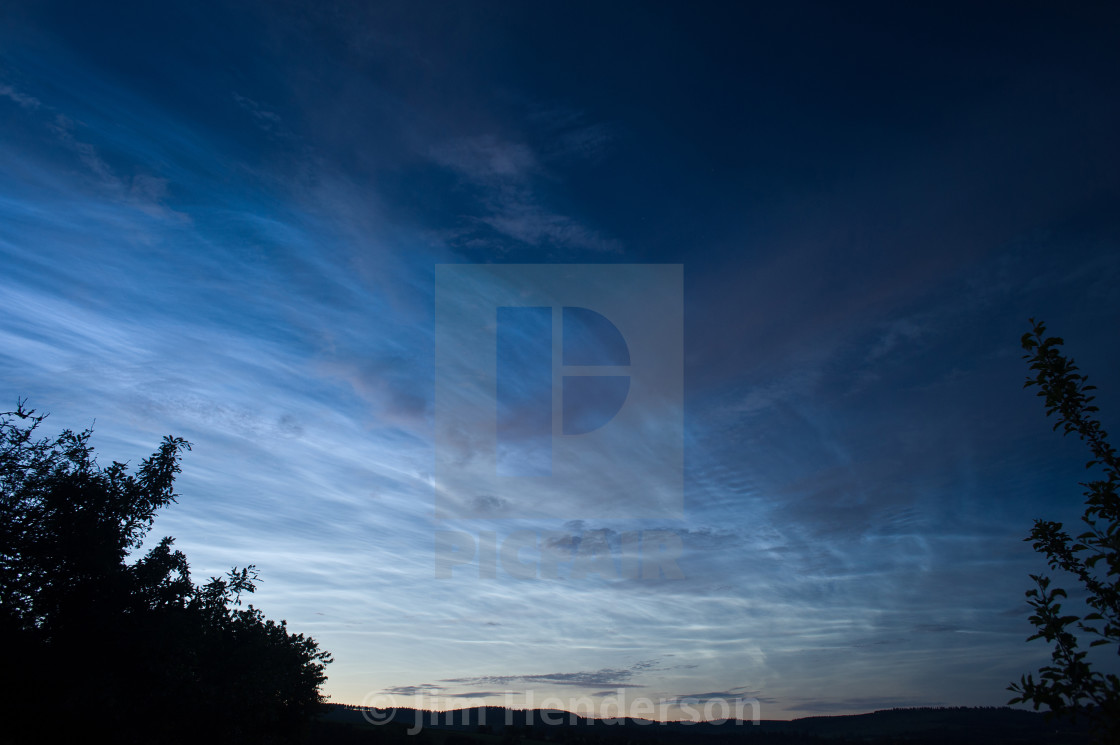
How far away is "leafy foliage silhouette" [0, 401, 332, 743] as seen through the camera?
1914cm

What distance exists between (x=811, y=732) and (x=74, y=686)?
462 feet

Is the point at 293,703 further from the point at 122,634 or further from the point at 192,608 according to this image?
the point at 122,634

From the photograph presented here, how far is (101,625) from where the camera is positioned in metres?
20.4

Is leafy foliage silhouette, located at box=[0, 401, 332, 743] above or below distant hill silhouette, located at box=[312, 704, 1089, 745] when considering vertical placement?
above

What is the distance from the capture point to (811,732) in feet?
408

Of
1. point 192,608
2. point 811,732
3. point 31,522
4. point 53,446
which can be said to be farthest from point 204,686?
point 811,732

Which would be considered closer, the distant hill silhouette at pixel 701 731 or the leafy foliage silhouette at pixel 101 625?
the leafy foliage silhouette at pixel 101 625

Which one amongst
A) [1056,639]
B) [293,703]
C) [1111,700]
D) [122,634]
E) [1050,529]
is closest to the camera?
[1111,700]

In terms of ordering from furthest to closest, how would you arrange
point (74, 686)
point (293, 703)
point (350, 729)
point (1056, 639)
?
point (350, 729), point (293, 703), point (74, 686), point (1056, 639)

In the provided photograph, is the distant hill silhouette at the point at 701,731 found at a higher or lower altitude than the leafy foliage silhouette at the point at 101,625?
lower

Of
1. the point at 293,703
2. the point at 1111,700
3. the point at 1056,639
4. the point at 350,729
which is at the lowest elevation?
the point at 350,729

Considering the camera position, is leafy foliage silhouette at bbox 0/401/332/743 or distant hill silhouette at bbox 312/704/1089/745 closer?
leafy foliage silhouette at bbox 0/401/332/743

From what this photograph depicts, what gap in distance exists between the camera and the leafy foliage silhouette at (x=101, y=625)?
1914 centimetres

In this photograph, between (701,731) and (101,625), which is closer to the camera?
(101,625)
